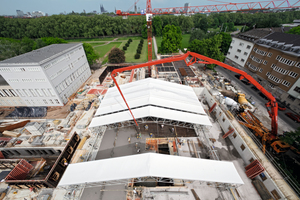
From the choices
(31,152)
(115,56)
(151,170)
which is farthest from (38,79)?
(151,170)

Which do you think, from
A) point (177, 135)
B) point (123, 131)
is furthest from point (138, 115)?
point (177, 135)

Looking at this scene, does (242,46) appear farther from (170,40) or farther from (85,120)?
(85,120)

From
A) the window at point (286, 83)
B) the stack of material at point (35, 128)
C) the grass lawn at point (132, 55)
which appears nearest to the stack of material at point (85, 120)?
the stack of material at point (35, 128)

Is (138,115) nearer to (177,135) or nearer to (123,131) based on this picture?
(123,131)

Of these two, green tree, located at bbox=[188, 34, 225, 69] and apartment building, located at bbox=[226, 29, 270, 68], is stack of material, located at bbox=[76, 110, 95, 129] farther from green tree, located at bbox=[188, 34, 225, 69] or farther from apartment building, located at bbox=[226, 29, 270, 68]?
apartment building, located at bbox=[226, 29, 270, 68]

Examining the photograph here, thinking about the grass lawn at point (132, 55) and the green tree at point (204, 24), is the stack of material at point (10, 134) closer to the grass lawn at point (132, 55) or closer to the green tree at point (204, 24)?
the grass lawn at point (132, 55)

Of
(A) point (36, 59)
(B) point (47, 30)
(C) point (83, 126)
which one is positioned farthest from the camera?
(B) point (47, 30)

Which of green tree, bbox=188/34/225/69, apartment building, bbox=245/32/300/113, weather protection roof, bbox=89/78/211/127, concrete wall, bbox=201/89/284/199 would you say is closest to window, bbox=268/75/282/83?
apartment building, bbox=245/32/300/113
